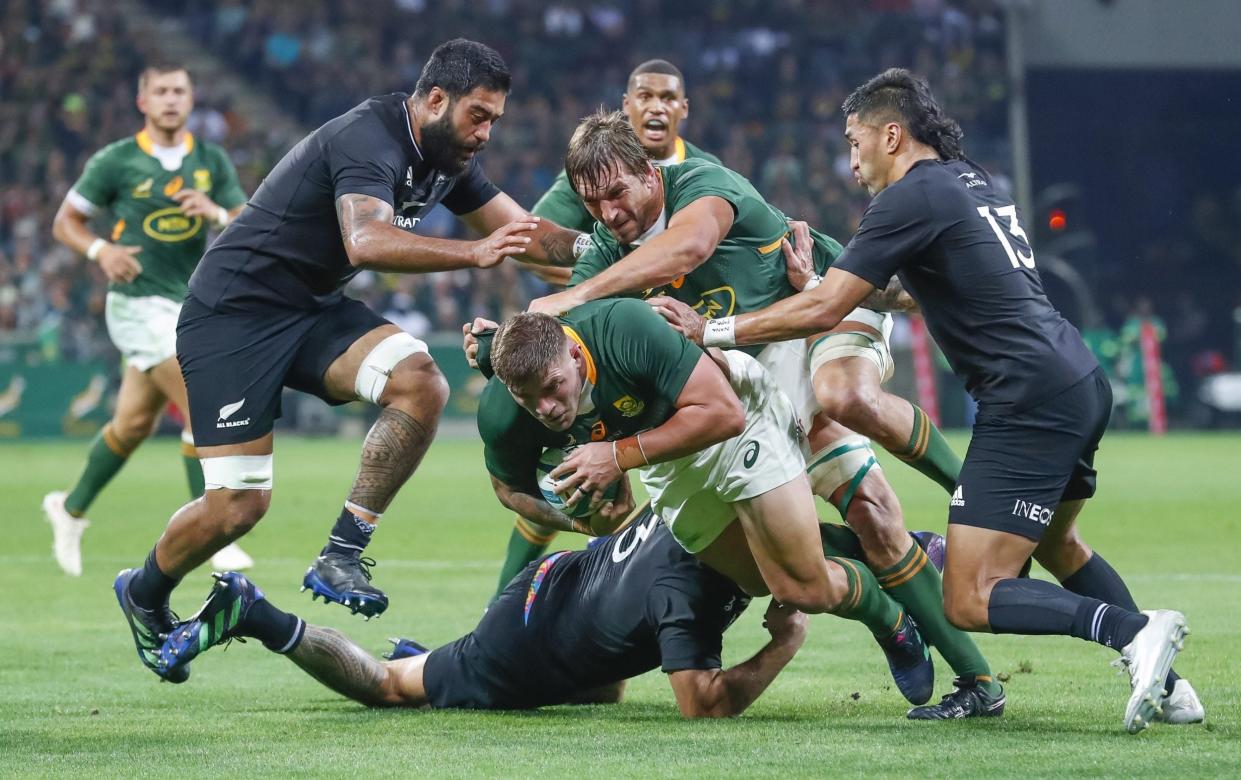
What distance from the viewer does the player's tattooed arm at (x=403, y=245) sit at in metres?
6.07

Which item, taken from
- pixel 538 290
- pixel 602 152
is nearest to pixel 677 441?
pixel 602 152

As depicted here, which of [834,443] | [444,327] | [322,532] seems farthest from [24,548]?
[444,327]

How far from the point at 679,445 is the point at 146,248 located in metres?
6.50

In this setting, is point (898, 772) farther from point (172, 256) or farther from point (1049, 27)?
point (1049, 27)

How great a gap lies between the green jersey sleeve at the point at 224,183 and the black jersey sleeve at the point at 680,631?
5.90 meters

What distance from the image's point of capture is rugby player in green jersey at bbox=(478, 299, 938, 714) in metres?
5.48

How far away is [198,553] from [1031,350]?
326 cm

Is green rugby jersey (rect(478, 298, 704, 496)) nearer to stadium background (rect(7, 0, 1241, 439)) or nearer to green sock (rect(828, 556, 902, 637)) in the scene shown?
green sock (rect(828, 556, 902, 637))

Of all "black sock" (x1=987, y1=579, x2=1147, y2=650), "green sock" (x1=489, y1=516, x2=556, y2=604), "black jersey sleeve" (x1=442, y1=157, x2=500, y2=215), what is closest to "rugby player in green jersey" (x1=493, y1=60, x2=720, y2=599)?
"green sock" (x1=489, y1=516, x2=556, y2=604)

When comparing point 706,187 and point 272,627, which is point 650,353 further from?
point 272,627

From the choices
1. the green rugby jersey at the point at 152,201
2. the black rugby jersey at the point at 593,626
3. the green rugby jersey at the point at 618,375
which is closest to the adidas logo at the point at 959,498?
the black rugby jersey at the point at 593,626

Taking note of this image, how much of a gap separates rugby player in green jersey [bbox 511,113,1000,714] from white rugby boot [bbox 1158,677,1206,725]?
755 mm

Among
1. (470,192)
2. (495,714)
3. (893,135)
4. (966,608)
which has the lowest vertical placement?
(495,714)

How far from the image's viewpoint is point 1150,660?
5051 millimetres
